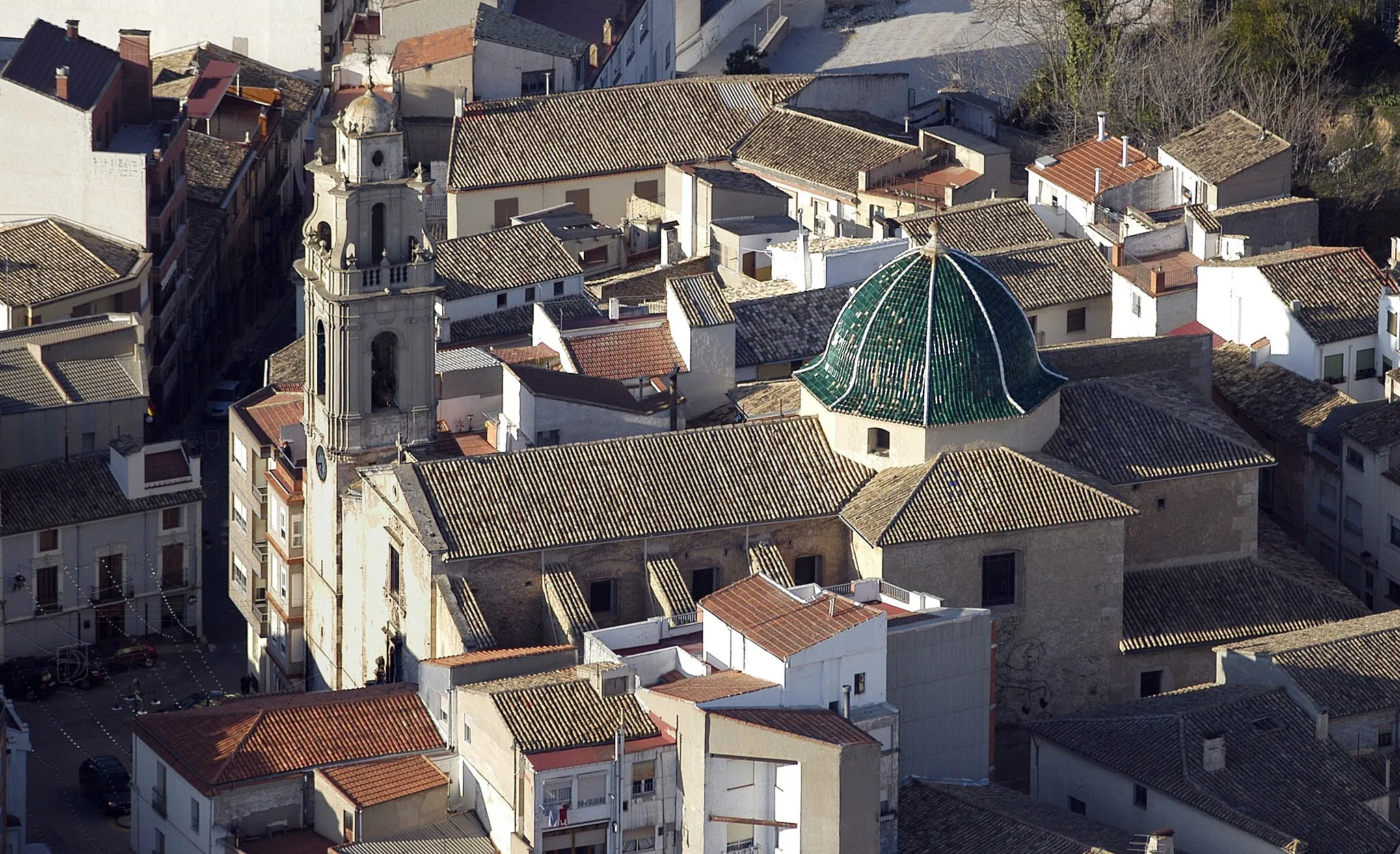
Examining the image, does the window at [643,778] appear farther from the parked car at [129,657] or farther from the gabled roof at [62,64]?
the gabled roof at [62,64]

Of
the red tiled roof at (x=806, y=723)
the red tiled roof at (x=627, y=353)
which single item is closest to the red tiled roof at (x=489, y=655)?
the red tiled roof at (x=806, y=723)

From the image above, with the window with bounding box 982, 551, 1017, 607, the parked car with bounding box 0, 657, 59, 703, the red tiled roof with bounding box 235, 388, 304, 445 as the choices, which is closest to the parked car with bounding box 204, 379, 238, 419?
the red tiled roof with bounding box 235, 388, 304, 445

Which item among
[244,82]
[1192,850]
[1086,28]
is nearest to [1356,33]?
[1086,28]

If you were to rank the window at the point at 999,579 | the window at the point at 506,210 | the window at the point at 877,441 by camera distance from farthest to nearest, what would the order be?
the window at the point at 506,210, the window at the point at 877,441, the window at the point at 999,579

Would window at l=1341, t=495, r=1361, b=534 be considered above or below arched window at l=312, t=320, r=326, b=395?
below

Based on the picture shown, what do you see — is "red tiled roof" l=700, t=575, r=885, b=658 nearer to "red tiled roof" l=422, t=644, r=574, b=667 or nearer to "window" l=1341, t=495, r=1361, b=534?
"red tiled roof" l=422, t=644, r=574, b=667

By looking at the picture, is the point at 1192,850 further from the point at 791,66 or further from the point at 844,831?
the point at 791,66

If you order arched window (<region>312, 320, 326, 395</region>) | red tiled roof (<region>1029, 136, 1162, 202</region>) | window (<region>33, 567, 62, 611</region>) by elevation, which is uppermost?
red tiled roof (<region>1029, 136, 1162, 202</region>)
